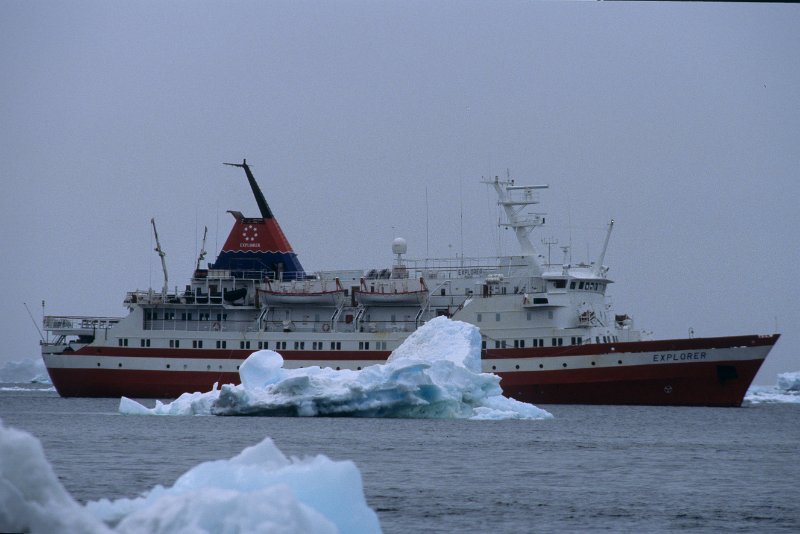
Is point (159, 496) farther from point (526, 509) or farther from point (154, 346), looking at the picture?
point (154, 346)

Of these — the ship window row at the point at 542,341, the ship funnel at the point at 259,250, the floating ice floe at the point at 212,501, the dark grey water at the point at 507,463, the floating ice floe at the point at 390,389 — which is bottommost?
the dark grey water at the point at 507,463

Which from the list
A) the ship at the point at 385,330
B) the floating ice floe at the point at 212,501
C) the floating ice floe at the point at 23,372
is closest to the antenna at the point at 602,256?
the ship at the point at 385,330

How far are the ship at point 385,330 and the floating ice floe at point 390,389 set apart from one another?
7999mm

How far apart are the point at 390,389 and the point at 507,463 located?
31.1 ft

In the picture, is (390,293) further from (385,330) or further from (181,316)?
(181,316)

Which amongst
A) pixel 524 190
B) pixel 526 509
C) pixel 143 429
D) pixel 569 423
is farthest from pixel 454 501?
pixel 524 190

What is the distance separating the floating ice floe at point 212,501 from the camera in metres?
9.46

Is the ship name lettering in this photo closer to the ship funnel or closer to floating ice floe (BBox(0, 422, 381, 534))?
the ship funnel

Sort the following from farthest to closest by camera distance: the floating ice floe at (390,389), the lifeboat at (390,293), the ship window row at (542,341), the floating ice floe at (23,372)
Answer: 1. the floating ice floe at (23,372)
2. the lifeboat at (390,293)
3. the ship window row at (542,341)
4. the floating ice floe at (390,389)

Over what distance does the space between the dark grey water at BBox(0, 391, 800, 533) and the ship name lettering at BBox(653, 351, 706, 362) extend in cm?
398

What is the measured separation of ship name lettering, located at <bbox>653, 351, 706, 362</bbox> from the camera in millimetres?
42156

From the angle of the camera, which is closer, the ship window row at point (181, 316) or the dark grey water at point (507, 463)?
the dark grey water at point (507, 463)

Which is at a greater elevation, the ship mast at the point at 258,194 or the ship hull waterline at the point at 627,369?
the ship mast at the point at 258,194

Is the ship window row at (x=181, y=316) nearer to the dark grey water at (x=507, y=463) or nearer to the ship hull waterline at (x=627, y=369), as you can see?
the ship hull waterline at (x=627, y=369)
